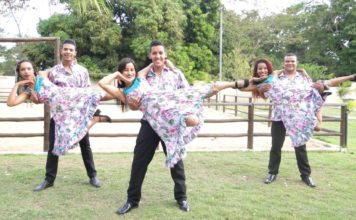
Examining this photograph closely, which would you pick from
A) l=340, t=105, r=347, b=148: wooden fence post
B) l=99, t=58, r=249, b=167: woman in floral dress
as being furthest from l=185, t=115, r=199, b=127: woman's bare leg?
l=340, t=105, r=347, b=148: wooden fence post

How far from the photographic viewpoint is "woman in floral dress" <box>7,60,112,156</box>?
4.03 meters

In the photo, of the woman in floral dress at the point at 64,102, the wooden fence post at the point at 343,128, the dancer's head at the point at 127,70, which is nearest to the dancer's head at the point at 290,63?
the dancer's head at the point at 127,70

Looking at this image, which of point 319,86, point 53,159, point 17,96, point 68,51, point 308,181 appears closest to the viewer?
point 17,96

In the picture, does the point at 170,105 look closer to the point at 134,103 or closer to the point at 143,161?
the point at 134,103

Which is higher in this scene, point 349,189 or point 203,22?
point 203,22

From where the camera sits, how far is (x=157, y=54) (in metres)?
3.59

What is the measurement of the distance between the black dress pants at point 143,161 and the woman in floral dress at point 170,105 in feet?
0.30

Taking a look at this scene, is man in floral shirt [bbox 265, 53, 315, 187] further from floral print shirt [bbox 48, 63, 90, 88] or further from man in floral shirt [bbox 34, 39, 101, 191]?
floral print shirt [bbox 48, 63, 90, 88]

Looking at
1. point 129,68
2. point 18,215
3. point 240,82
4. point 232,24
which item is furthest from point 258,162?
point 232,24

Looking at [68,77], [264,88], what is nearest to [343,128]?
[264,88]

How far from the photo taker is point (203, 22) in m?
25.5

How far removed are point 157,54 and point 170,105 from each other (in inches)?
18.8

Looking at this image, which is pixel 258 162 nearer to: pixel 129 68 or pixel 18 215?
pixel 129 68

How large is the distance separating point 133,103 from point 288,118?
208cm
